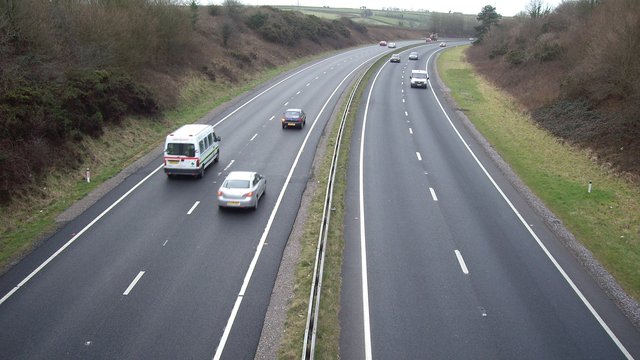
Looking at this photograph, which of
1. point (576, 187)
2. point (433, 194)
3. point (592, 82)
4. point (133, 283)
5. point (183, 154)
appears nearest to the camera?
point (133, 283)

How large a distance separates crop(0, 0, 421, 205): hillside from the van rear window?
523 cm

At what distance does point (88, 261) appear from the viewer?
1744cm

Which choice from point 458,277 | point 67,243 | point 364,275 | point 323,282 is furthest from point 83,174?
point 458,277

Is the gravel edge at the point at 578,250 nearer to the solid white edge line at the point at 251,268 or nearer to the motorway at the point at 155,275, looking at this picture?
the motorway at the point at 155,275

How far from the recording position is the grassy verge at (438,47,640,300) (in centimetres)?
1895

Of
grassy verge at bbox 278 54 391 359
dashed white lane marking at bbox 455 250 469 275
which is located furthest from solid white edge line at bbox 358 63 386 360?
dashed white lane marking at bbox 455 250 469 275

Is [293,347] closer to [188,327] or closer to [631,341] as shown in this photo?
[188,327]

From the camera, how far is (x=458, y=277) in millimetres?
16672

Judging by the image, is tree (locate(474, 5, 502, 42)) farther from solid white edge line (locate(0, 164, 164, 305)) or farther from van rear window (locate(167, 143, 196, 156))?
solid white edge line (locate(0, 164, 164, 305))

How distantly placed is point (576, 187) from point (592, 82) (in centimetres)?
1574

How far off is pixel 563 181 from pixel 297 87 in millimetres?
33177

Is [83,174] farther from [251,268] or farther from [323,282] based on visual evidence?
[323,282]

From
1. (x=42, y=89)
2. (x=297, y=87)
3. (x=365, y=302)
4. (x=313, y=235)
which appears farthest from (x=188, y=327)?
(x=297, y=87)

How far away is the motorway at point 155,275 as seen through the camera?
13.2m
